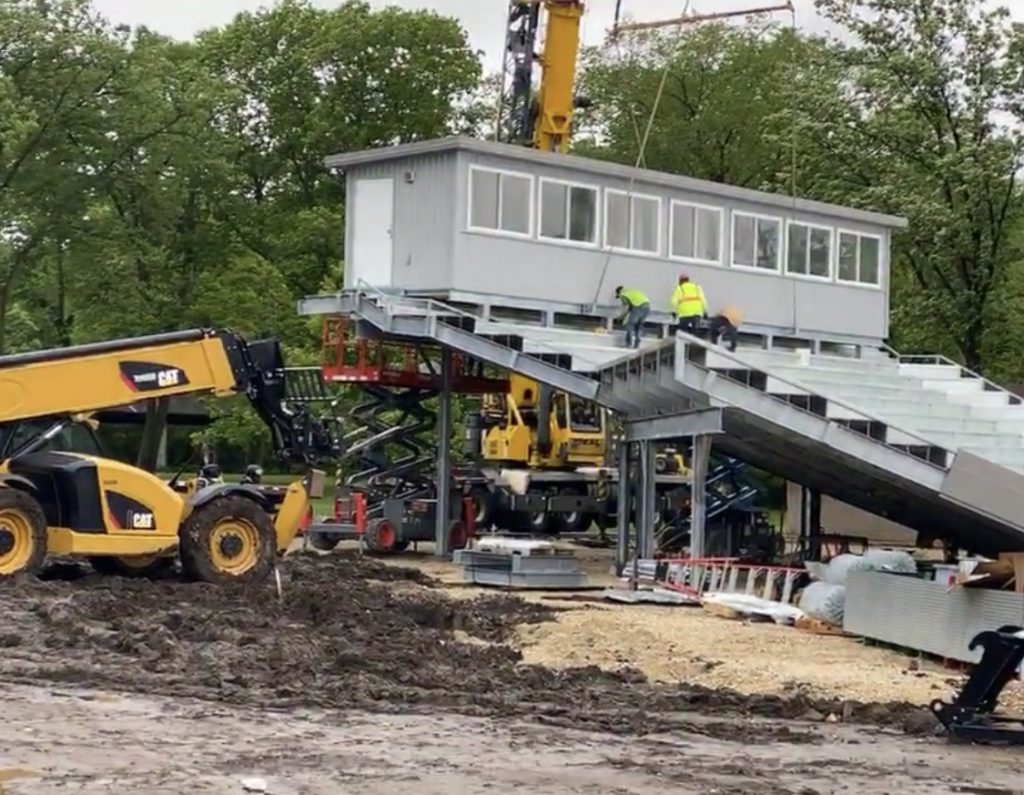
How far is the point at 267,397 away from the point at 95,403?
230 centimetres

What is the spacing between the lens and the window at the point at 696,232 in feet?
99.5

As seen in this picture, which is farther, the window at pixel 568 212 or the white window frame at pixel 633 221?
the white window frame at pixel 633 221

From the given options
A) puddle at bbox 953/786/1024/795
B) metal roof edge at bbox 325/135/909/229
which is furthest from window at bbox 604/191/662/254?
puddle at bbox 953/786/1024/795

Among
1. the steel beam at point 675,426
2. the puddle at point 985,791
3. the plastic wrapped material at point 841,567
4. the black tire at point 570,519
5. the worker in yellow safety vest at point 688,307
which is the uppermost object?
the worker in yellow safety vest at point 688,307

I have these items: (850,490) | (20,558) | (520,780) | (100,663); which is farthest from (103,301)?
(520,780)

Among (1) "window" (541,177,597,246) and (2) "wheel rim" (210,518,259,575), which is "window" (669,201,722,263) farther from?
(2) "wheel rim" (210,518,259,575)

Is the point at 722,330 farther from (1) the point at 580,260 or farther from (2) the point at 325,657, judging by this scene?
(2) the point at 325,657

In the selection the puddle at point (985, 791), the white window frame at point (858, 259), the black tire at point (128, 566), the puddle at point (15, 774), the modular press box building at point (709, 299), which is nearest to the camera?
the puddle at point (15, 774)

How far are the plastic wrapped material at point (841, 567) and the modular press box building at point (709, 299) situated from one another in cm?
233

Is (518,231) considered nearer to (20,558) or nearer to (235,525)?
(235,525)

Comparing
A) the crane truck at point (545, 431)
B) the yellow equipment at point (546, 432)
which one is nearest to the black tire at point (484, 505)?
the crane truck at point (545, 431)

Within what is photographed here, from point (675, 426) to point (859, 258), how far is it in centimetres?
1004

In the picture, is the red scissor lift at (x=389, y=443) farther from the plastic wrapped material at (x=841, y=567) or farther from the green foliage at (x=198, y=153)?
the green foliage at (x=198, y=153)

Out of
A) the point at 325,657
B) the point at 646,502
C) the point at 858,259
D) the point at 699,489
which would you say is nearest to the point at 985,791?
the point at 325,657
